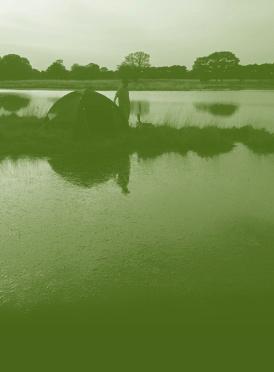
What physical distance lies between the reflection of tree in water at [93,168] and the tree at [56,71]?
352ft

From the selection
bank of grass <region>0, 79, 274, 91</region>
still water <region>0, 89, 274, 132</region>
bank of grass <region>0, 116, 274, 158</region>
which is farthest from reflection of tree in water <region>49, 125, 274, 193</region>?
bank of grass <region>0, 79, 274, 91</region>

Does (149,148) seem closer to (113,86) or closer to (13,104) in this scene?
(13,104)

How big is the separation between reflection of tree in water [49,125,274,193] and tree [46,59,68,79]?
104 metres

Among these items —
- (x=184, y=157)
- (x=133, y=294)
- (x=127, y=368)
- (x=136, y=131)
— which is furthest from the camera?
(x=136, y=131)

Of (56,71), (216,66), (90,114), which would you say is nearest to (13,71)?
(56,71)

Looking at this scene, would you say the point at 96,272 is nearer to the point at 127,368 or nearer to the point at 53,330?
the point at 53,330

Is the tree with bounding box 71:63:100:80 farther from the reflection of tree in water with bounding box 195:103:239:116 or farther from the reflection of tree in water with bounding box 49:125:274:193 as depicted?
the reflection of tree in water with bounding box 49:125:274:193

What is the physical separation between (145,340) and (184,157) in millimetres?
9881

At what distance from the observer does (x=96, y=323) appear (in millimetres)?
4695

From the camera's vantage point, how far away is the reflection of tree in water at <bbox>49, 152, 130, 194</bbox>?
418 inches

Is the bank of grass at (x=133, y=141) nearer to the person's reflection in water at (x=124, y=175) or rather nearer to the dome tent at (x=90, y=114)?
the dome tent at (x=90, y=114)

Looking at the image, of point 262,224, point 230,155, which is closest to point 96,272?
point 262,224

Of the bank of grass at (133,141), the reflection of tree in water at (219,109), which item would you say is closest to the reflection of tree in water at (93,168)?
the bank of grass at (133,141)

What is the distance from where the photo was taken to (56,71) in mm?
117562
